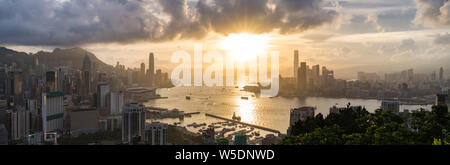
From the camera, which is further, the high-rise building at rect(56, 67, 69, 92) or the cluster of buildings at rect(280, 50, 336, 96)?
the cluster of buildings at rect(280, 50, 336, 96)

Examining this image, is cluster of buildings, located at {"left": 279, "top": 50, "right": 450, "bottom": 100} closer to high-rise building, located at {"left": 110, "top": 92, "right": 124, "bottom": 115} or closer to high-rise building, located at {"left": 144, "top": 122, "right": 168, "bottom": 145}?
high-rise building, located at {"left": 110, "top": 92, "right": 124, "bottom": 115}

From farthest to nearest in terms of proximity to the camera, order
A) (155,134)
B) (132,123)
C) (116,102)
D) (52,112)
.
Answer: (116,102) → (52,112) → (132,123) → (155,134)

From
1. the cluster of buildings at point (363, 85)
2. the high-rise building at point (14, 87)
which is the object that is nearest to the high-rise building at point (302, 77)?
the cluster of buildings at point (363, 85)

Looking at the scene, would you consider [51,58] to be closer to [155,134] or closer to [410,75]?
[155,134]

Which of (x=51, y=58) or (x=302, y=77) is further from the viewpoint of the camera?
(x=302, y=77)

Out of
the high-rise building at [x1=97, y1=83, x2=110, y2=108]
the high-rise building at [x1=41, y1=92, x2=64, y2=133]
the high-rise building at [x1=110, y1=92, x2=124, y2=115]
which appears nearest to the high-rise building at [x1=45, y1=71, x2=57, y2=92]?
the high-rise building at [x1=97, y1=83, x2=110, y2=108]

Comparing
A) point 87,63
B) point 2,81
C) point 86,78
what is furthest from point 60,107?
point 87,63
